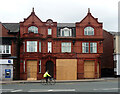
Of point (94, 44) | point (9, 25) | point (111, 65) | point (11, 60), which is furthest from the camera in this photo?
point (111, 65)

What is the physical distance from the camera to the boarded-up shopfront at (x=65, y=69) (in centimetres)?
3922

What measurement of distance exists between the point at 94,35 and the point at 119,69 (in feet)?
28.4

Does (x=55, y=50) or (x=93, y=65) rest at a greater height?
(x=55, y=50)

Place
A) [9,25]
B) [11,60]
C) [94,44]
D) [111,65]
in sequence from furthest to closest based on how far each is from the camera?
[111,65]
[9,25]
[94,44]
[11,60]

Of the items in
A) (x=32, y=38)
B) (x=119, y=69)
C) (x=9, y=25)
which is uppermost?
(x=9, y=25)

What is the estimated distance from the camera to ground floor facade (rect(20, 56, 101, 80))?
38.6 meters

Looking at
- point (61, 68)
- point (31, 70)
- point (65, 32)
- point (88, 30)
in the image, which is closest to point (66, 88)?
point (61, 68)

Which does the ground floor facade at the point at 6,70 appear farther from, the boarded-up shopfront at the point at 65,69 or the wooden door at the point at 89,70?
the wooden door at the point at 89,70

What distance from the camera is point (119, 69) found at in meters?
43.9

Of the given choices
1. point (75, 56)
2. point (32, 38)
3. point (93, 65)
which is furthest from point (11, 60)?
point (93, 65)

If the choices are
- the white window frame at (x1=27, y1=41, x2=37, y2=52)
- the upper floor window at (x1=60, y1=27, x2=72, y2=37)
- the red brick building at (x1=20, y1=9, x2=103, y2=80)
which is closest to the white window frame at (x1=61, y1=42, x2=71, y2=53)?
the red brick building at (x1=20, y1=9, x2=103, y2=80)

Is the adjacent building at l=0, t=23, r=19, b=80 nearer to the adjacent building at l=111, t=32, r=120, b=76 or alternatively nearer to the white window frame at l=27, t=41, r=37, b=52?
the white window frame at l=27, t=41, r=37, b=52

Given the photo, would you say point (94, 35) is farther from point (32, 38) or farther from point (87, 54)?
point (32, 38)

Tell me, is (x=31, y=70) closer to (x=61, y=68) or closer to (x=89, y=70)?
(x=61, y=68)
